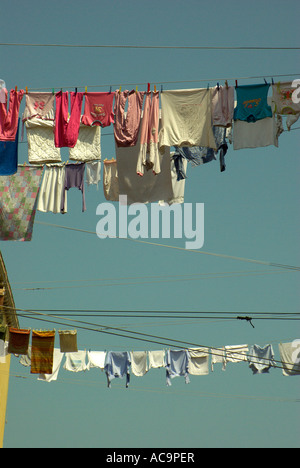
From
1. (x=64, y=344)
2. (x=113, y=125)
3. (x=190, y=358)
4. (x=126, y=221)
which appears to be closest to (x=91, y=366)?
(x=190, y=358)

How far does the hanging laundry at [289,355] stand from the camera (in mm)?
22719

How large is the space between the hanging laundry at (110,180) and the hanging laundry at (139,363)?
5725mm

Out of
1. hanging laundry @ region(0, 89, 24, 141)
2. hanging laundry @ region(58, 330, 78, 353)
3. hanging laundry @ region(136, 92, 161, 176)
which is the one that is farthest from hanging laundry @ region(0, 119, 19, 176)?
hanging laundry @ region(58, 330, 78, 353)

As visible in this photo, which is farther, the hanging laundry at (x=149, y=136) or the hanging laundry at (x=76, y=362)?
the hanging laundry at (x=76, y=362)

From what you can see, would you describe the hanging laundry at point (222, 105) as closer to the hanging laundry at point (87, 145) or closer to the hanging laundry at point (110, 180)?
the hanging laundry at point (87, 145)

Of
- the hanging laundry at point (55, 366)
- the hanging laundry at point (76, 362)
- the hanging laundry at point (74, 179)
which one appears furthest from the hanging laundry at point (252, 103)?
the hanging laundry at point (76, 362)

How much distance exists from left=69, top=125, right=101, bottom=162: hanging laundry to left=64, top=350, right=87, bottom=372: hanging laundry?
8.86 m

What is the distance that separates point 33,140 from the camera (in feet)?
54.2

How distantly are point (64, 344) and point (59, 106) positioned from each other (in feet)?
21.0

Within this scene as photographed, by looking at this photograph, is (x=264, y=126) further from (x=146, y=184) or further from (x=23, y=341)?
(x=23, y=341)

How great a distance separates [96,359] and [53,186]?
237 inches

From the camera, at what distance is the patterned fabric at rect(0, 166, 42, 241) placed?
18.0m

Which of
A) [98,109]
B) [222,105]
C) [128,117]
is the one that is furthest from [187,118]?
[98,109]

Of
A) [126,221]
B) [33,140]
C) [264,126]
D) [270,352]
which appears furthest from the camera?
[270,352]
